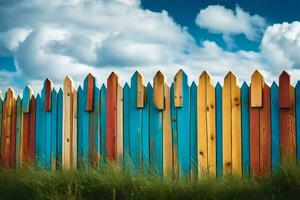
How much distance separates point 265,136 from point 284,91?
0.60m

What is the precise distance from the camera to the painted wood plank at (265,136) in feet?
20.6

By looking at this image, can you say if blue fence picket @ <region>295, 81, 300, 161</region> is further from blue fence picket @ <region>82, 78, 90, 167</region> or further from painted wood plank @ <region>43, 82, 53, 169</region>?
painted wood plank @ <region>43, 82, 53, 169</region>

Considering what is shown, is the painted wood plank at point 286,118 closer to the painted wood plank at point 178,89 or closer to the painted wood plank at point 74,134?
the painted wood plank at point 178,89

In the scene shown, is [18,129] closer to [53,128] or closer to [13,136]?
[13,136]

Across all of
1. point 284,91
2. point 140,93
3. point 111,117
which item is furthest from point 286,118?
point 111,117

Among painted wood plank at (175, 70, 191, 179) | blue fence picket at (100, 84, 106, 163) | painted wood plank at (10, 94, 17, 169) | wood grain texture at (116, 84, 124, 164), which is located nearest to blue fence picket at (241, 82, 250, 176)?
painted wood plank at (175, 70, 191, 179)

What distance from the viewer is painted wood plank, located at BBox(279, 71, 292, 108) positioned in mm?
6141

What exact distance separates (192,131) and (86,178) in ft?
4.94

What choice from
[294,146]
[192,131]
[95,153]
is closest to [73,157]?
[95,153]

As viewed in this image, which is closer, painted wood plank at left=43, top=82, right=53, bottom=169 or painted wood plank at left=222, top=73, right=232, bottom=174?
painted wood plank at left=222, top=73, right=232, bottom=174

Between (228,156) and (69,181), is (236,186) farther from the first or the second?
(69,181)

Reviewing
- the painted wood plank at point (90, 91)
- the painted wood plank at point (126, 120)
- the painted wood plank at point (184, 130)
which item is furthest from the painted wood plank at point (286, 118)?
the painted wood plank at point (90, 91)

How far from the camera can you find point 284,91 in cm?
616

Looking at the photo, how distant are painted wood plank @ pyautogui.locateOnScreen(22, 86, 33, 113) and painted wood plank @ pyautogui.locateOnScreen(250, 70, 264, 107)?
4.21m
